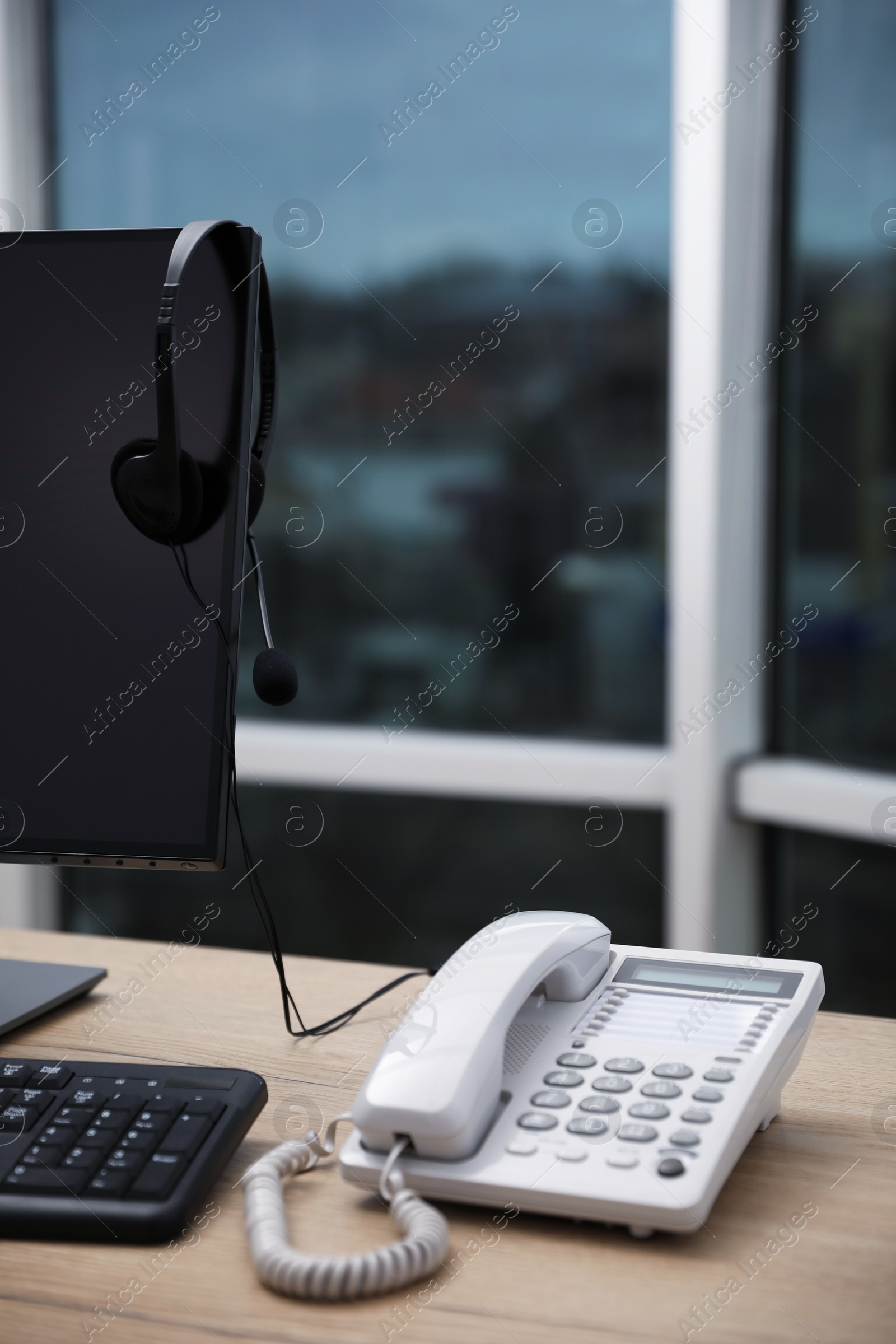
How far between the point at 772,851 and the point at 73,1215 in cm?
161

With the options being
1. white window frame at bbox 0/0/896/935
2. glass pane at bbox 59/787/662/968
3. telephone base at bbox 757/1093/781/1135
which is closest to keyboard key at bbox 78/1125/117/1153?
telephone base at bbox 757/1093/781/1135

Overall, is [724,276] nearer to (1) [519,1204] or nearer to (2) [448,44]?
(2) [448,44]

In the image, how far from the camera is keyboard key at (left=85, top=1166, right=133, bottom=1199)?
22.8 inches

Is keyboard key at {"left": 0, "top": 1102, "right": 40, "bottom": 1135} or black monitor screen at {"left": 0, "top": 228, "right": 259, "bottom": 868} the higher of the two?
black monitor screen at {"left": 0, "top": 228, "right": 259, "bottom": 868}

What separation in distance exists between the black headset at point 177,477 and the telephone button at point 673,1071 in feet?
1.25

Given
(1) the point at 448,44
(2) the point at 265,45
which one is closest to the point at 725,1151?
(1) the point at 448,44

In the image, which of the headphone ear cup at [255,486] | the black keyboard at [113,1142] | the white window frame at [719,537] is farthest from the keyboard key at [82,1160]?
the white window frame at [719,537]

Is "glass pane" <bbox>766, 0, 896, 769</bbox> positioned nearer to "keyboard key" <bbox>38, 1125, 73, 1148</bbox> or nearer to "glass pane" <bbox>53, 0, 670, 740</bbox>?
"glass pane" <bbox>53, 0, 670, 740</bbox>

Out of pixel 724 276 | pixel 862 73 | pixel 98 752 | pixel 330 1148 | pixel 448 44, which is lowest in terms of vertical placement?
pixel 330 1148

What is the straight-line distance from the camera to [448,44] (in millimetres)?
2107

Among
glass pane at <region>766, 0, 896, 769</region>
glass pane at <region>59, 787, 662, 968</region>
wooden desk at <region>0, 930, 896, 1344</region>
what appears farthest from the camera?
glass pane at <region>59, 787, 662, 968</region>

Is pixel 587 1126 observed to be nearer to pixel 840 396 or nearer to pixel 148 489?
pixel 148 489

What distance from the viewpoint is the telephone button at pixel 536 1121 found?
0.60 metres

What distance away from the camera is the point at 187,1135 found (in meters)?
0.62
